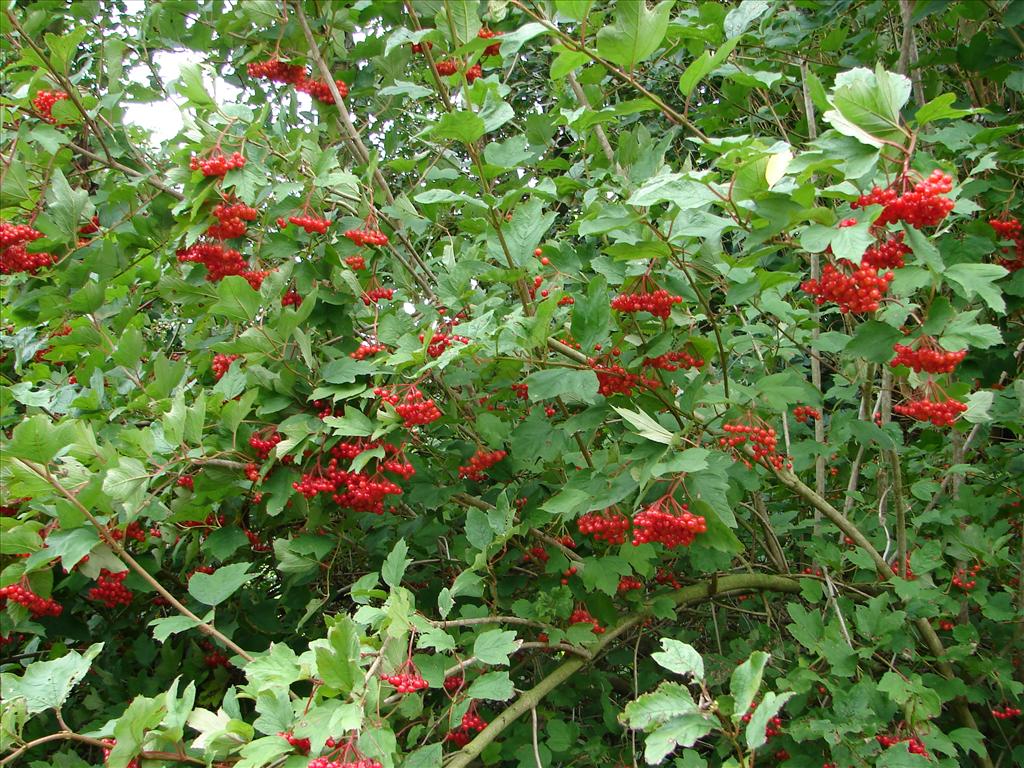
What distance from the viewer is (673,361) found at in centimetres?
237

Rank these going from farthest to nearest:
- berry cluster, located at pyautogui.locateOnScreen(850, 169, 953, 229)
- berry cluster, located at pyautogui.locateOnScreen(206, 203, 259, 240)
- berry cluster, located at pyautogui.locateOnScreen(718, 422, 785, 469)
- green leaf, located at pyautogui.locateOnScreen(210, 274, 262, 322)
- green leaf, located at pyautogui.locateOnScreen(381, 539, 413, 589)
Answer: berry cluster, located at pyautogui.locateOnScreen(206, 203, 259, 240) → green leaf, located at pyautogui.locateOnScreen(210, 274, 262, 322) → berry cluster, located at pyautogui.locateOnScreen(718, 422, 785, 469) → green leaf, located at pyautogui.locateOnScreen(381, 539, 413, 589) → berry cluster, located at pyautogui.locateOnScreen(850, 169, 953, 229)

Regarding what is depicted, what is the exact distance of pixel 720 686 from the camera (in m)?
3.04

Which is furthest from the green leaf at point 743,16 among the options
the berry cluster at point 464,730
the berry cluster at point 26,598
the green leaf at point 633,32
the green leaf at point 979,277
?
the berry cluster at point 26,598

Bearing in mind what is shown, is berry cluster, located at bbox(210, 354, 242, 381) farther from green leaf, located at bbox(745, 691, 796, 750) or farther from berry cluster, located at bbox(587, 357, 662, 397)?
green leaf, located at bbox(745, 691, 796, 750)

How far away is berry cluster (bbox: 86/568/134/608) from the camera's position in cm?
264

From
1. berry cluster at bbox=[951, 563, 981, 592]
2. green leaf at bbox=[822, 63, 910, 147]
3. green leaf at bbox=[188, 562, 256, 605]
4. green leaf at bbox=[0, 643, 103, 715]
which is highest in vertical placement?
green leaf at bbox=[822, 63, 910, 147]

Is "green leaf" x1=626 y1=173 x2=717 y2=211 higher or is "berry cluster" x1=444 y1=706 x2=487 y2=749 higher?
"green leaf" x1=626 y1=173 x2=717 y2=211

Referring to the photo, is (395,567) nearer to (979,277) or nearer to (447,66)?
(979,277)

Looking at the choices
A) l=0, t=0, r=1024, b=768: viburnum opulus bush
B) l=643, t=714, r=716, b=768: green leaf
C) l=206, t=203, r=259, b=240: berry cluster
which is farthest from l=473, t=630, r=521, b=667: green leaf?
l=206, t=203, r=259, b=240: berry cluster

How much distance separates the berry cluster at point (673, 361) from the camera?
228 centimetres

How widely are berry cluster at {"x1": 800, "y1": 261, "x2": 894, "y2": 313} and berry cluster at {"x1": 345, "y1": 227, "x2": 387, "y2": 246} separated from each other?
1288 millimetres

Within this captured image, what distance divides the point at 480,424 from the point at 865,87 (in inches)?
53.5

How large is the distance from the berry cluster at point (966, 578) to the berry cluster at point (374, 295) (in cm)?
218

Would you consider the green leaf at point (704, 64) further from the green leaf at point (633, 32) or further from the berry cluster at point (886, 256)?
the berry cluster at point (886, 256)
